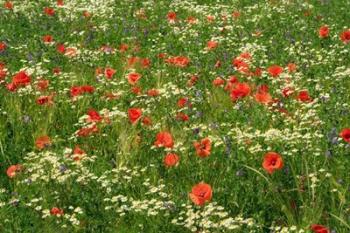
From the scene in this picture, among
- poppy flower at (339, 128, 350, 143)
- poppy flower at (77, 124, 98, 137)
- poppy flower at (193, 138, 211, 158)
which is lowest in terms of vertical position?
poppy flower at (77, 124, 98, 137)

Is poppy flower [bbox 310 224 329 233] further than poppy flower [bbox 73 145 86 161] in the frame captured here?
No

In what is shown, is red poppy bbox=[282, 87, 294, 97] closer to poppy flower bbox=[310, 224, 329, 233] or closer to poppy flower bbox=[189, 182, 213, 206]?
poppy flower bbox=[189, 182, 213, 206]

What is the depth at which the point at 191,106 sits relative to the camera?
237 inches

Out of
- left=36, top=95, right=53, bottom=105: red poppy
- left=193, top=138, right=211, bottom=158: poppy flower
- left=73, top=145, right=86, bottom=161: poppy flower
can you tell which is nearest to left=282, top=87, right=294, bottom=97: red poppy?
left=193, top=138, right=211, bottom=158: poppy flower

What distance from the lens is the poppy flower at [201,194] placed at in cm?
386

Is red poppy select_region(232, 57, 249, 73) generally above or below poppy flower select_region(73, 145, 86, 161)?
above

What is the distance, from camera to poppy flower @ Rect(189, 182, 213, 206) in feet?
12.7

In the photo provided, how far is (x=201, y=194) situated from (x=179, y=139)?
3.78 ft

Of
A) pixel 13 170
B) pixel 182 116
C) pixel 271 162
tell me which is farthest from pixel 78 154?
pixel 271 162

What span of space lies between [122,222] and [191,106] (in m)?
2.02

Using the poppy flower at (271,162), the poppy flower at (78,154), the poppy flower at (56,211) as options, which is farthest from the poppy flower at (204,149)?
the poppy flower at (56,211)

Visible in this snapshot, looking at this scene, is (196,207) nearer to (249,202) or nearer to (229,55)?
(249,202)

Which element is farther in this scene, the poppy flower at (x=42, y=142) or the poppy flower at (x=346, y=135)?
the poppy flower at (x=42, y=142)

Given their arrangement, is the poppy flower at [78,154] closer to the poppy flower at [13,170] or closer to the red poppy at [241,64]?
the poppy flower at [13,170]
